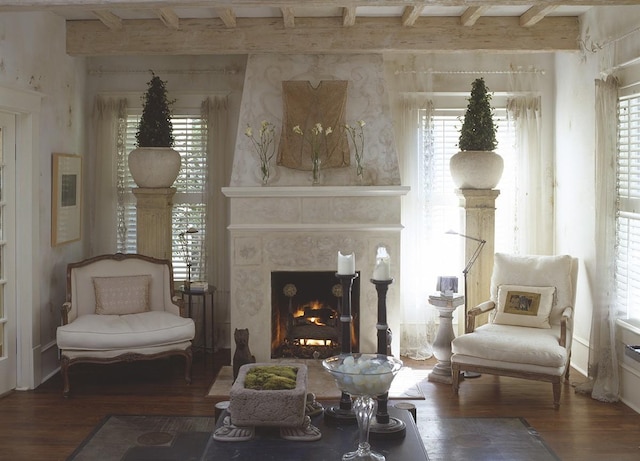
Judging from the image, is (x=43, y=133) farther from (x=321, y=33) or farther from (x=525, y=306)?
(x=525, y=306)

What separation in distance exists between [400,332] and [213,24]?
10.8 feet

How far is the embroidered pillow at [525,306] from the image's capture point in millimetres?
6066

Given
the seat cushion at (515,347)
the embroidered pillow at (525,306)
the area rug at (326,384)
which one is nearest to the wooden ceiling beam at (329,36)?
the embroidered pillow at (525,306)

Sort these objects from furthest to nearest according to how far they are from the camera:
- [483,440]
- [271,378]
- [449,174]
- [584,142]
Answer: [449,174] < [584,142] < [483,440] < [271,378]

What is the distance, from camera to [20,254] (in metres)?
5.81

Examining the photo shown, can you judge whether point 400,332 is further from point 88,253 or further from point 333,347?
point 88,253

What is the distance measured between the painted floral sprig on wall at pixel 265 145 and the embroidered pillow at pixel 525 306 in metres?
2.25

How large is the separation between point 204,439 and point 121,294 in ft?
6.51

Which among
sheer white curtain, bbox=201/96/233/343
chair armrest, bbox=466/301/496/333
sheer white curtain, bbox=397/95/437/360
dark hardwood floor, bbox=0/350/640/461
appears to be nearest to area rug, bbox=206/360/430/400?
dark hardwood floor, bbox=0/350/640/461

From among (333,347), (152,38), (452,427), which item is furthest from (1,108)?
(452,427)

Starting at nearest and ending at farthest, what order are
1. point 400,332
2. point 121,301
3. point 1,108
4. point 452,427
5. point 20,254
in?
point 452,427, point 1,108, point 20,254, point 121,301, point 400,332

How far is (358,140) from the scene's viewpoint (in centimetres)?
657

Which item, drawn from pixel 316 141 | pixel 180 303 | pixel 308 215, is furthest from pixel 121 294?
pixel 316 141

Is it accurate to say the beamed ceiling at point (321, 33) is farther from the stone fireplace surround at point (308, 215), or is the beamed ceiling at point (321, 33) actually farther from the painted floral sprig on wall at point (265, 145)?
the painted floral sprig on wall at point (265, 145)
